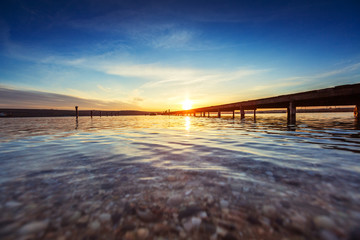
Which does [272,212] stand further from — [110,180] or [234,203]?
[110,180]

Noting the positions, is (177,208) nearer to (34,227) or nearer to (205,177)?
(205,177)

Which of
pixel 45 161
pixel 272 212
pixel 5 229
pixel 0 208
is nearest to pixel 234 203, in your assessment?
pixel 272 212

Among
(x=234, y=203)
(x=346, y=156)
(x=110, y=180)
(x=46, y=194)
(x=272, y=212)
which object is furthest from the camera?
(x=346, y=156)

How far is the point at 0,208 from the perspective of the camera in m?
1.63

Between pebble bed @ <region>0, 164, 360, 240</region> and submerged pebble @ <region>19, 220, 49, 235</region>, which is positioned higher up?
submerged pebble @ <region>19, 220, 49, 235</region>

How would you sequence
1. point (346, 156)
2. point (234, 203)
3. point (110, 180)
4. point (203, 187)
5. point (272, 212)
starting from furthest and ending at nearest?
point (346, 156) < point (110, 180) < point (203, 187) < point (234, 203) < point (272, 212)

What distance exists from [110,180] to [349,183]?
10.9 feet

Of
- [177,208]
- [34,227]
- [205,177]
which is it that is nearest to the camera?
[34,227]

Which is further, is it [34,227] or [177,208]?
[177,208]

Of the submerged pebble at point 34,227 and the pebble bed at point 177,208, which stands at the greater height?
the submerged pebble at point 34,227

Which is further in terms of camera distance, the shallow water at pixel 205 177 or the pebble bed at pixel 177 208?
the shallow water at pixel 205 177

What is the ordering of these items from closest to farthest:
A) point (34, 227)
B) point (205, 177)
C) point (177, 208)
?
point (34, 227), point (177, 208), point (205, 177)

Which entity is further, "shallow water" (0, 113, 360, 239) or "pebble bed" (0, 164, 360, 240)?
"shallow water" (0, 113, 360, 239)

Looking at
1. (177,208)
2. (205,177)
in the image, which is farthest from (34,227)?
(205,177)
